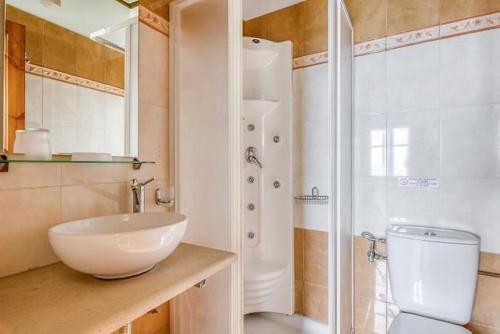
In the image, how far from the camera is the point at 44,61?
786 mm

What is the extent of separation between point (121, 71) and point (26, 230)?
0.63 meters

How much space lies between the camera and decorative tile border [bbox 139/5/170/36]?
3.47 ft

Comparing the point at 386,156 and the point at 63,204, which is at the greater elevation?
the point at 386,156

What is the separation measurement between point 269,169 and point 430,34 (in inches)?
50.7

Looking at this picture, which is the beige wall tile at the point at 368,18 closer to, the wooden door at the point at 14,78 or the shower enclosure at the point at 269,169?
the shower enclosure at the point at 269,169

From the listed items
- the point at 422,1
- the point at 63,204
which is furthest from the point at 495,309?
the point at 63,204

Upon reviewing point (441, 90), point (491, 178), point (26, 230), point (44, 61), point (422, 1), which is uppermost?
point (422, 1)

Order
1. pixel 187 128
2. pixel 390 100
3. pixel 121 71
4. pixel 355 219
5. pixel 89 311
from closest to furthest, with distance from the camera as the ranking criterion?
1. pixel 89 311
2. pixel 121 71
3. pixel 187 128
4. pixel 390 100
5. pixel 355 219

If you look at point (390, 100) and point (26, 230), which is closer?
point (26, 230)

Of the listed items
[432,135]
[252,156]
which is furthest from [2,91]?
[432,135]

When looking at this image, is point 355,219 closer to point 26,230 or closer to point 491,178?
point 491,178

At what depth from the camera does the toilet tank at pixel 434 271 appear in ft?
4.18

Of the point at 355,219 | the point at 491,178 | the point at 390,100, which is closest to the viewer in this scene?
the point at 491,178

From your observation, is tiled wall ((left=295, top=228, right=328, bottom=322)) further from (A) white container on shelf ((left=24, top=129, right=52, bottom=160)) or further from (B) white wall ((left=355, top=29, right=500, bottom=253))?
(A) white container on shelf ((left=24, top=129, right=52, bottom=160))
